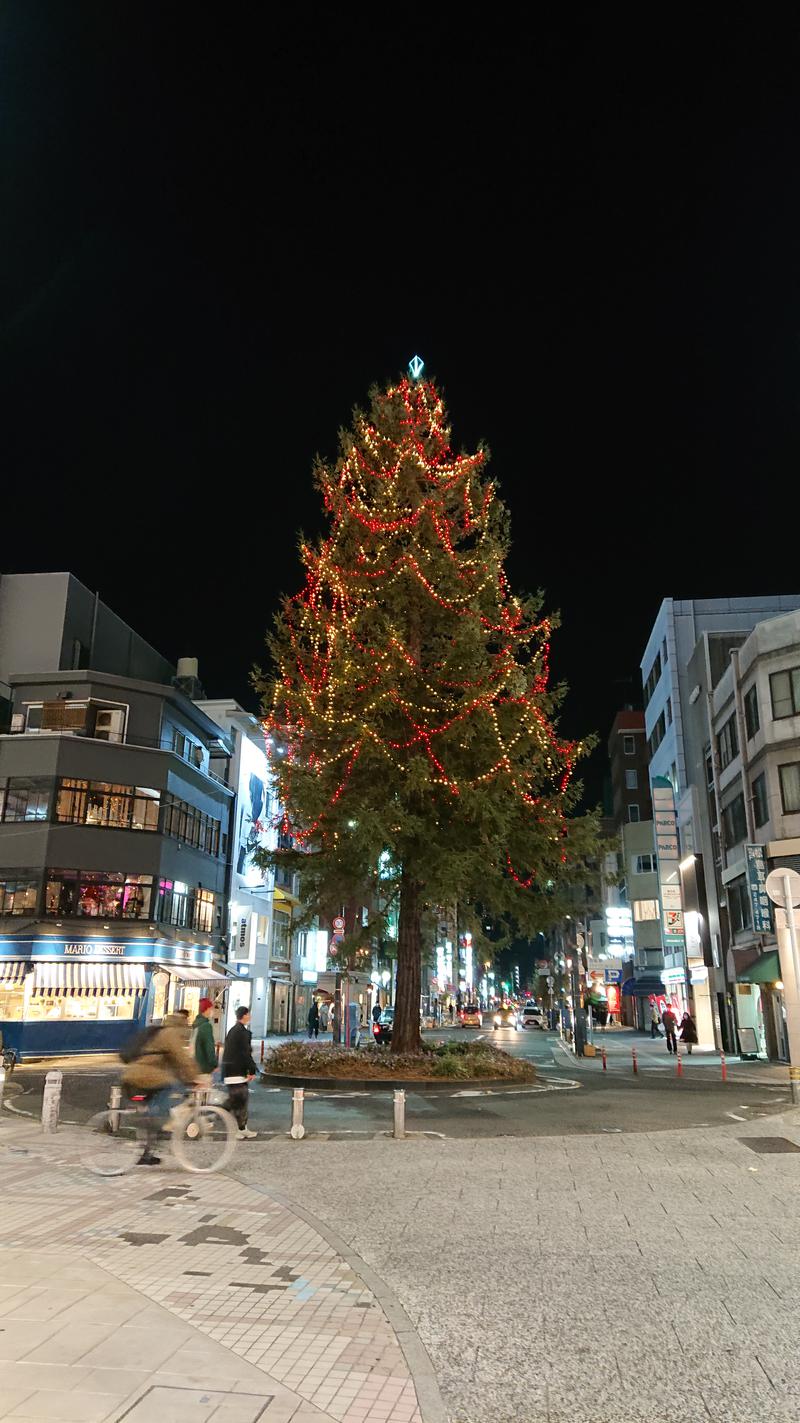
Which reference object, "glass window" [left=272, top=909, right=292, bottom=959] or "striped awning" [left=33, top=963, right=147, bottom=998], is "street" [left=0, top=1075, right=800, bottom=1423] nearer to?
"striped awning" [left=33, top=963, right=147, bottom=998]

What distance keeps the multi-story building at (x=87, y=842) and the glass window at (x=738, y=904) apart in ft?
67.6

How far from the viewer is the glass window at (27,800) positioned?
34156 millimetres

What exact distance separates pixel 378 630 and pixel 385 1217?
613 inches

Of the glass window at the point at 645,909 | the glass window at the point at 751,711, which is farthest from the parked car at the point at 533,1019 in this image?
the glass window at the point at 751,711

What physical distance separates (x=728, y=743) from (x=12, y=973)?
27.9 m

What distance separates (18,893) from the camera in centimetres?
3325

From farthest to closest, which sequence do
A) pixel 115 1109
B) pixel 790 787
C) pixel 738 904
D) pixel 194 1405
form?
pixel 738 904 < pixel 790 787 < pixel 115 1109 < pixel 194 1405

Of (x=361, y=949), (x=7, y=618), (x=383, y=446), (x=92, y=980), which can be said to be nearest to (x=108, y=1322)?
(x=361, y=949)

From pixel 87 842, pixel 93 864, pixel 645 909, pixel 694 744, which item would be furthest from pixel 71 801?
pixel 645 909

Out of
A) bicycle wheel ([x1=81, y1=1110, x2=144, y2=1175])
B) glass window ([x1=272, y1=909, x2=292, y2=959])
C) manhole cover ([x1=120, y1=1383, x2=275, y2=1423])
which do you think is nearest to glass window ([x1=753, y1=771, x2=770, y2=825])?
bicycle wheel ([x1=81, y1=1110, x2=144, y2=1175])

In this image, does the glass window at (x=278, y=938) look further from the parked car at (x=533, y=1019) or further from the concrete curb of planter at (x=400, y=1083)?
the concrete curb of planter at (x=400, y=1083)

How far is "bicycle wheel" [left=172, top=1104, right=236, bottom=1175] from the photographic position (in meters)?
11.1

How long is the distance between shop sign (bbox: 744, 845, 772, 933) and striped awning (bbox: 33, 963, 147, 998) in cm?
2177

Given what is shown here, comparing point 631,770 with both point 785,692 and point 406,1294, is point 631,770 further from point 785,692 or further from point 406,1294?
point 406,1294
